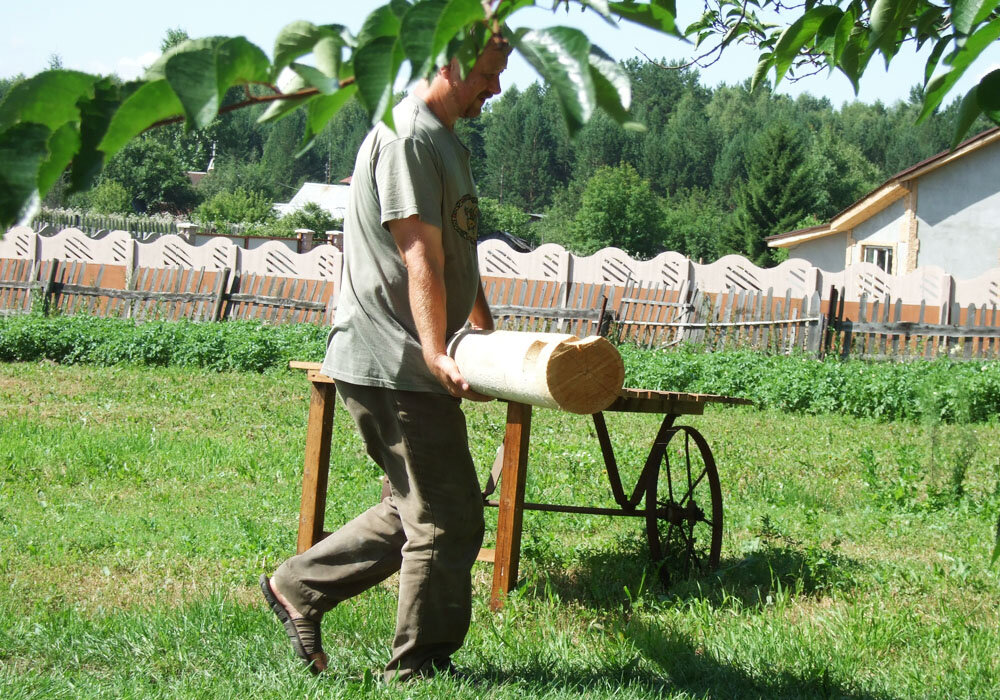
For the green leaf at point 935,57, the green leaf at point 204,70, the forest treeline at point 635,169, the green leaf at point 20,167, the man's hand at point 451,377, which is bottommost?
the man's hand at point 451,377

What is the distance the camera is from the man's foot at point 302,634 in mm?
3102

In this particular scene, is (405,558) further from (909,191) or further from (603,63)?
(909,191)

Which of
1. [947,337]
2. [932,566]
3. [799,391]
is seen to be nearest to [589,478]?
[932,566]

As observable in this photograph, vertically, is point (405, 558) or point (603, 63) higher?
point (603, 63)

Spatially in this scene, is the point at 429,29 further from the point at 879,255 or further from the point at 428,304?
the point at 879,255

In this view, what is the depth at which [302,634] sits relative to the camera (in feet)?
10.2

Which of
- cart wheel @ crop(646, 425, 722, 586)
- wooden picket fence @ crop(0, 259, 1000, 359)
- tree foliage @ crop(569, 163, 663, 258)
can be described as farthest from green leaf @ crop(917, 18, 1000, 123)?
tree foliage @ crop(569, 163, 663, 258)

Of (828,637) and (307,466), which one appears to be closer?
(828,637)

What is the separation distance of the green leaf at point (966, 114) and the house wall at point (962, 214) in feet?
90.1

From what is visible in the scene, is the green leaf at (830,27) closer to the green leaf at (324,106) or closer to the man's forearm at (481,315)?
the green leaf at (324,106)

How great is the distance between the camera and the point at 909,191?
2766cm

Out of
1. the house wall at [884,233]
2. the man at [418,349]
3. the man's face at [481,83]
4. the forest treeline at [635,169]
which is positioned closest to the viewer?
the man's face at [481,83]

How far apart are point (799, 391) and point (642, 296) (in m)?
6.01

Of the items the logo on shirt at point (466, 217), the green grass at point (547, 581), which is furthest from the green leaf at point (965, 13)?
the green grass at point (547, 581)
